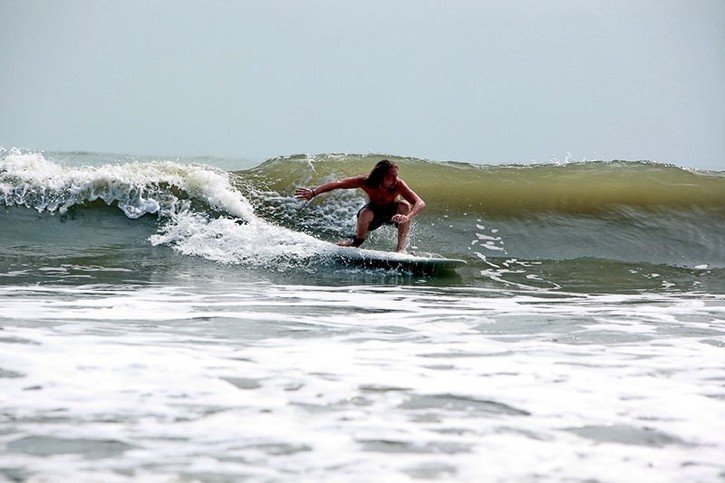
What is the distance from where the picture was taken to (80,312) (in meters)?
5.98

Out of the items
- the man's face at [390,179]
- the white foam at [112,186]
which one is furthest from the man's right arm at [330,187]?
the white foam at [112,186]

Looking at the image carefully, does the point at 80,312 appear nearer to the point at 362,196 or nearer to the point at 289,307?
the point at 289,307

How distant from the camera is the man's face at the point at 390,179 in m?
9.23

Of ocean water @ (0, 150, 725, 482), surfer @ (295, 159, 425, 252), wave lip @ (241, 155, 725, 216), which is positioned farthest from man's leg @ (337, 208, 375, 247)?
wave lip @ (241, 155, 725, 216)

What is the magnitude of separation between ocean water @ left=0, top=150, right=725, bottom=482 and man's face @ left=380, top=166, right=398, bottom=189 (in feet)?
2.78

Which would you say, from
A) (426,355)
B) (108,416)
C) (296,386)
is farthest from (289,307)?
(108,416)

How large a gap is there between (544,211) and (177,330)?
846cm

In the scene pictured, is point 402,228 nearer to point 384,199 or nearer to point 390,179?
point 384,199

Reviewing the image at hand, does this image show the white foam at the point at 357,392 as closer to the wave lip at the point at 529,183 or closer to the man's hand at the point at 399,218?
the man's hand at the point at 399,218

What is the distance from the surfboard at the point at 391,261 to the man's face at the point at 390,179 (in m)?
0.80

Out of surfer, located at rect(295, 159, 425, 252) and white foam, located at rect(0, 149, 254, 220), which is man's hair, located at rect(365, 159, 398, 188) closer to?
surfer, located at rect(295, 159, 425, 252)

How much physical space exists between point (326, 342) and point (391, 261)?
357 cm

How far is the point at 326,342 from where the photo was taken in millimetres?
5133

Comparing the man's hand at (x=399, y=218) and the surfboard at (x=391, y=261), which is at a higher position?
the man's hand at (x=399, y=218)
